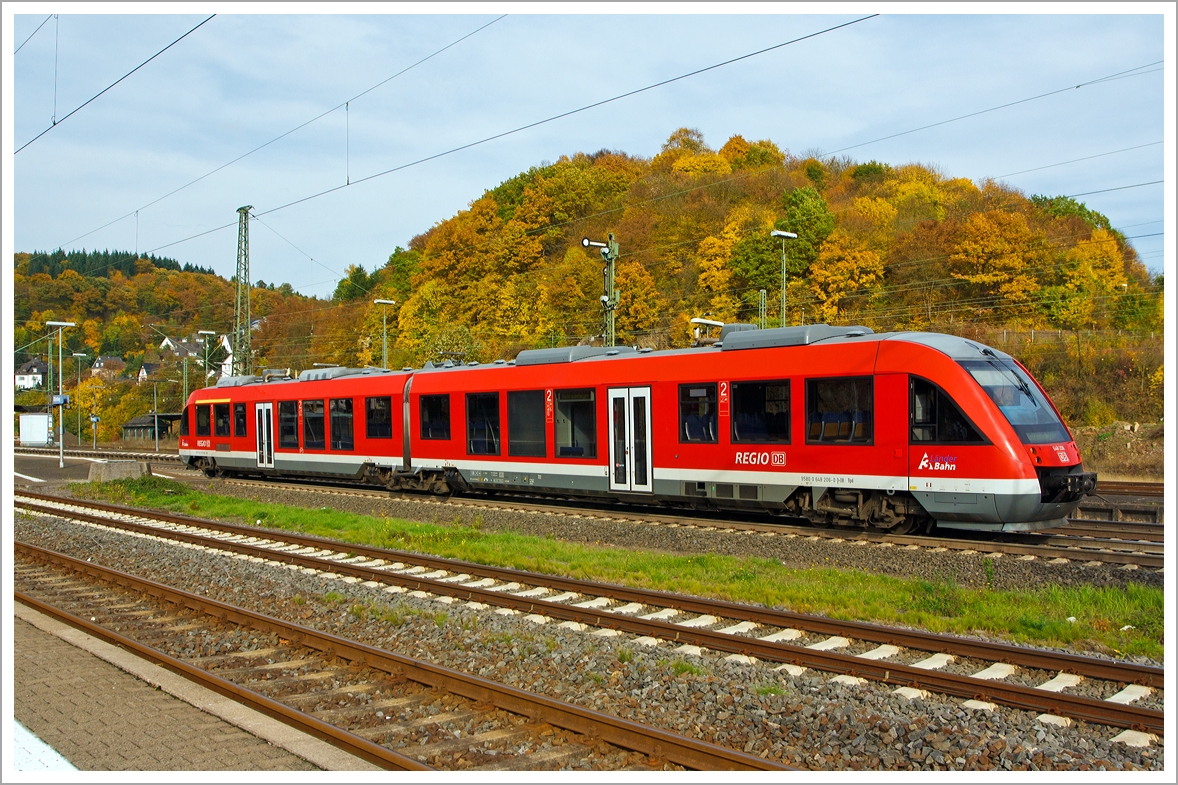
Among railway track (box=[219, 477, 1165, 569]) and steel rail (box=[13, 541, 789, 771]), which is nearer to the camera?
steel rail (box=[13, 541, 789, 771])

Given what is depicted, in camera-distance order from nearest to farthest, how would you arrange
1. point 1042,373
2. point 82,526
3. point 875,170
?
point 82,526
point 1042,373
point 875,170

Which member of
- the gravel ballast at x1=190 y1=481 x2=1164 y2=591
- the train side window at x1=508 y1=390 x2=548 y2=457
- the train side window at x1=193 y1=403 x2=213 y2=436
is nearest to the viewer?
the gravel ballast at x1=190 y1=481 x2=1164 y2=591

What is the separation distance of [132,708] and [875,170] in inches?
2727

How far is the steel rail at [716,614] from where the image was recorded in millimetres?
7008

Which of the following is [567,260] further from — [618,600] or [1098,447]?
[618,600]

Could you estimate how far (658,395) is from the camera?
53.7 feet

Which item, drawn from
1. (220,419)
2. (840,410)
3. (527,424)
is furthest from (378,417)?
(840,410)

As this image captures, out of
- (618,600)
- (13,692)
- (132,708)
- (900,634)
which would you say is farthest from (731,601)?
(13,692)

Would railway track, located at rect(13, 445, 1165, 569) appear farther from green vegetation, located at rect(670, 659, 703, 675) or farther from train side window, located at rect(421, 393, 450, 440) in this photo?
green vegetation, located at rect(670, 659, 703, 675)

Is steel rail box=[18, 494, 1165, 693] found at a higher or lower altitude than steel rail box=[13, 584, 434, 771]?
higher

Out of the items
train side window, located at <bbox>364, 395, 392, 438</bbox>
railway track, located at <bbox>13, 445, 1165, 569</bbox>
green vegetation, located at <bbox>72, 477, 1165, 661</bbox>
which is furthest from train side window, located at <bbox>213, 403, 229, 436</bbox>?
green vegetation, located at <bbox>72, 477, 1165, 661</bbox>

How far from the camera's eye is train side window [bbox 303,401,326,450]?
979 inches

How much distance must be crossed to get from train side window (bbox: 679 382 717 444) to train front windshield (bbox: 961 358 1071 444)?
4297 millimetres

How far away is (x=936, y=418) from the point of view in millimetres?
12727
